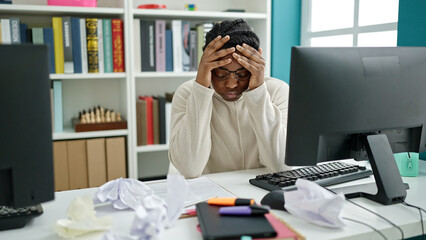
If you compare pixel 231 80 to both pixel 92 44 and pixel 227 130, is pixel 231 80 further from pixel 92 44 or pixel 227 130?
pixel 92 44

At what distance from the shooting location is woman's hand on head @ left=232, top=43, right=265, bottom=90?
4.56 ft

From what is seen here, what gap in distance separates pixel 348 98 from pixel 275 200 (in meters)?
0.34

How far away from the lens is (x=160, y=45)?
2.45m

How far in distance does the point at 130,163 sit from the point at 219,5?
1261 millimetres

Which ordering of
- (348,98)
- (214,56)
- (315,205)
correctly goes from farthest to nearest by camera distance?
(214,56) < (348,98) < (315,205)

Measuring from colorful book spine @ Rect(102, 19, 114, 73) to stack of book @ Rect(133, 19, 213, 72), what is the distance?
149mm

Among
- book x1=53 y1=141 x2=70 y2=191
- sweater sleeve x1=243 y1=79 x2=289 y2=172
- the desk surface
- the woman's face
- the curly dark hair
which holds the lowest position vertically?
book x1=53 y1=141 x2=70 y2=191

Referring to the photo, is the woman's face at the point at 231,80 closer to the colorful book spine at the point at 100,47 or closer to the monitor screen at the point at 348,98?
the monitor screen at the point at 348,98

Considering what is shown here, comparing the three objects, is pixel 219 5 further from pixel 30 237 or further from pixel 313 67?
pixel 30 237

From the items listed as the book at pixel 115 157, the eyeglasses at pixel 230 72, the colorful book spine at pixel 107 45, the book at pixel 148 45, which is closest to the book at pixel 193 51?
the book at pixel 148 45

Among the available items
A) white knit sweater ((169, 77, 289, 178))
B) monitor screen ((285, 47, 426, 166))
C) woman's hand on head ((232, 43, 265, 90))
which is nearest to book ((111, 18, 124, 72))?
white knit sweater ((169, 77, 289, 178))

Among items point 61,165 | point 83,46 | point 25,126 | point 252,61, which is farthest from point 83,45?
point 25,126

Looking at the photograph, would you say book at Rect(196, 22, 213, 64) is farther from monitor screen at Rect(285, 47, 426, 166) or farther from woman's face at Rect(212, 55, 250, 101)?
monitor screen at Rect(285, 47, 426, 166)

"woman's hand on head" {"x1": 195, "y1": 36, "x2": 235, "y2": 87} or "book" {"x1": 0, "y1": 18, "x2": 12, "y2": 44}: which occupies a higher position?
"book" {"x1": 0, "y1": 18, "x2": 12, "y2": 44}
